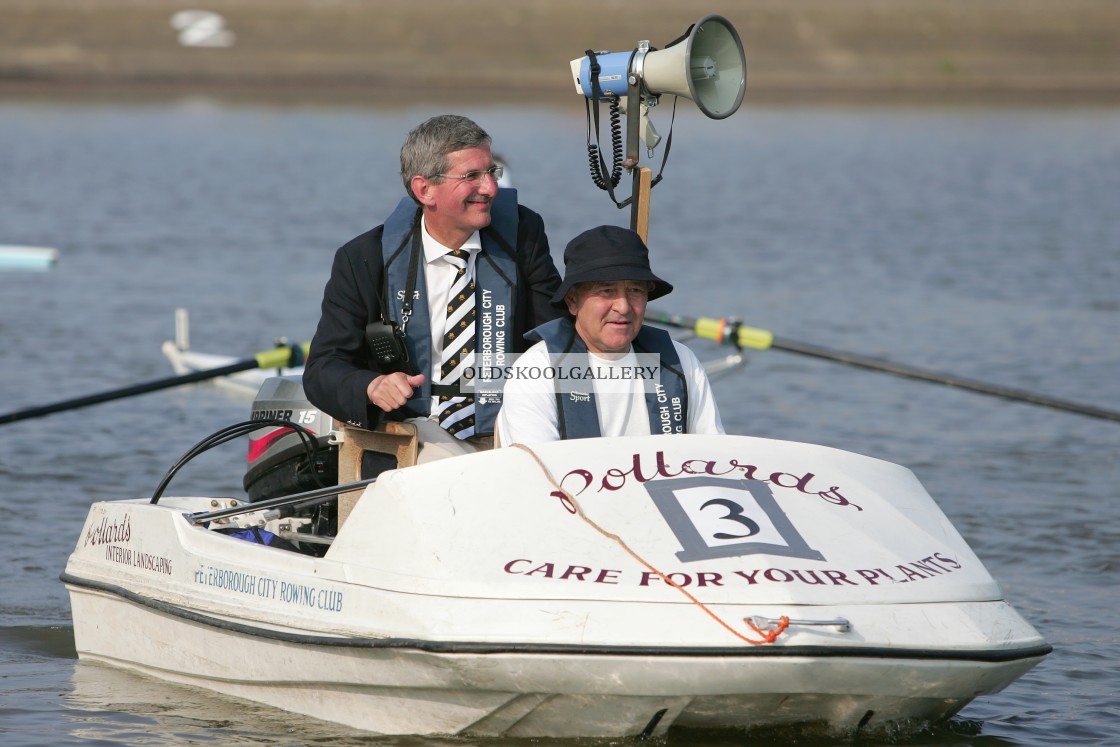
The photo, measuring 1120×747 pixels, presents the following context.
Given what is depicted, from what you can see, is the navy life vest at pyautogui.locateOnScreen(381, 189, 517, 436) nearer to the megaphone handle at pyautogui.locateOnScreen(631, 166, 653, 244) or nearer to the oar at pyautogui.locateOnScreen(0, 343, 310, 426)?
the megaphone handle at pyautogui.locateOnScreen(631, 166, 653, 244)

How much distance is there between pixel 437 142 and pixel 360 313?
615mm

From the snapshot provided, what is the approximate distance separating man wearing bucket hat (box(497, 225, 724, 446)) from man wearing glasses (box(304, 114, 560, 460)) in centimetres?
44

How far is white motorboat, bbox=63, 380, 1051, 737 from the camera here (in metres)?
4.11

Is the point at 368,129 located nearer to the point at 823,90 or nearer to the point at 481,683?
the point at 823,90

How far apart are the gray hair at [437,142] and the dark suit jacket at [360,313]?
317 mm

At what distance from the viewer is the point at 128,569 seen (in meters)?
5.39

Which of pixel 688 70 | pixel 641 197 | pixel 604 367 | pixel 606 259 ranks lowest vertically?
pixel 604 367

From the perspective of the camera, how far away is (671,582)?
4.18m

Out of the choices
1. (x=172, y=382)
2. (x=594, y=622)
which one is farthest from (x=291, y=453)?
(x=172, y=382)

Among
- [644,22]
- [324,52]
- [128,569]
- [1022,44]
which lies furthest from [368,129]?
[128,569]

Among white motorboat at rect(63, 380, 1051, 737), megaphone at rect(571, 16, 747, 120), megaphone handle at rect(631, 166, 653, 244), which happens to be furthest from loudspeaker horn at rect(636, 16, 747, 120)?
white motorboat at rect(63, 380, 1051, 737)

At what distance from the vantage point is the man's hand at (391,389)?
190 inches

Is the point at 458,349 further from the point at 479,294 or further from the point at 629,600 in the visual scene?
the point at 629,600

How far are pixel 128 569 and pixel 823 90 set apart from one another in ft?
127
